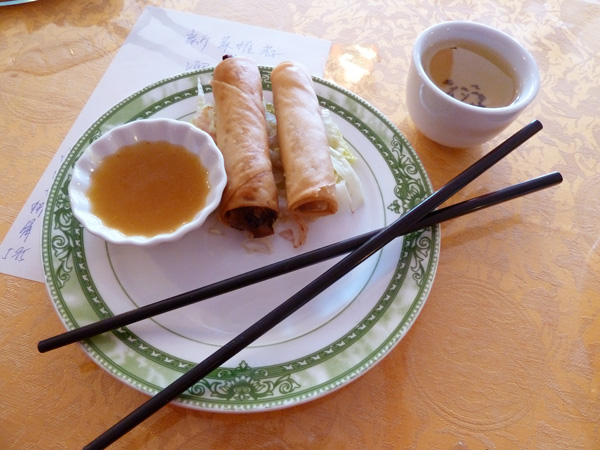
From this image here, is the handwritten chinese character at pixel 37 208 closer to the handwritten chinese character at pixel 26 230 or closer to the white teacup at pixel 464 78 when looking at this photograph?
the handwritten chinese character at pixel 26 230

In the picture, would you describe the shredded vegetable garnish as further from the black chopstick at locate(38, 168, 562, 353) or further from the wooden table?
the wooden table

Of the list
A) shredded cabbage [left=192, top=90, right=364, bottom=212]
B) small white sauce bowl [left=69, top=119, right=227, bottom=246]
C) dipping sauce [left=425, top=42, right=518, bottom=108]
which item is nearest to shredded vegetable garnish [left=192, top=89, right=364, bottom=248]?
shredded cabbage [left=192, top=90, right=364, bottom=212]

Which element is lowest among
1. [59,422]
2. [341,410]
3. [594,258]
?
[594,258]

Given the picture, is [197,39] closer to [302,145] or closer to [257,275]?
[302,145]

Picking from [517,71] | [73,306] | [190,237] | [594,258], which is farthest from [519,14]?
[73,306]

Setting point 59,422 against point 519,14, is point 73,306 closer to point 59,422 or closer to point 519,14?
point 59,422

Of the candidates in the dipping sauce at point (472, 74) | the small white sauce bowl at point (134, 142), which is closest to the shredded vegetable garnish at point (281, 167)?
the small white sauce bowl at point (134, 142)

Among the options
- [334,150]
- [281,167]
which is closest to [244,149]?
[281,167]
